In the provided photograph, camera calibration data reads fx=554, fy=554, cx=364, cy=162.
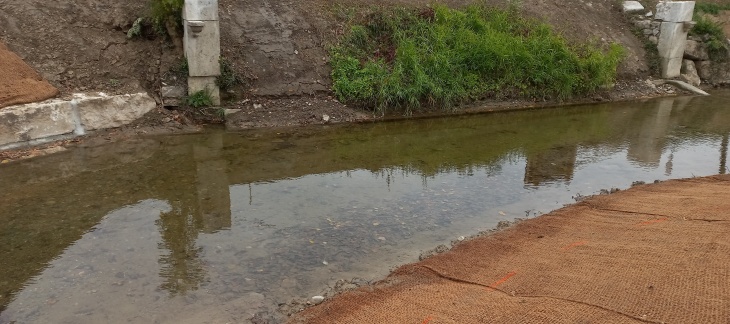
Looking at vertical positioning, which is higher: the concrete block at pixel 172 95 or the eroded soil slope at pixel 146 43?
the eroded soil slope at pixel 146 43

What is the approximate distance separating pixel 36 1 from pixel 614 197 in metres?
9.22

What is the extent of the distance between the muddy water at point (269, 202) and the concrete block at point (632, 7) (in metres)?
5.81

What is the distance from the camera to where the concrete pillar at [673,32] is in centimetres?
1303

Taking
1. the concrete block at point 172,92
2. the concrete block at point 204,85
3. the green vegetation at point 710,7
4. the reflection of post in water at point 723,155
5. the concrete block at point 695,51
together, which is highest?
the green vegetation at point 710,7

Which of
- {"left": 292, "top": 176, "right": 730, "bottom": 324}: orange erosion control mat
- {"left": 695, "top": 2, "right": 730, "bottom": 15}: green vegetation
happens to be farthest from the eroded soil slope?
{"left": 695, "top": 2, "right": 730, "bottom": 15}: green vegetation

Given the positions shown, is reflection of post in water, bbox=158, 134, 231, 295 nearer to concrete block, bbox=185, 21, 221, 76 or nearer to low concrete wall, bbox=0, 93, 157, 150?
low concrete wall, bbox=0, 93, 157, 150

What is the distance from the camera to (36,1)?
9.14 metres

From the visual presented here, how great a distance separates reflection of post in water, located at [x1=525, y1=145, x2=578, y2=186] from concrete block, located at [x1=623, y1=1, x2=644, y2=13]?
8030 mm

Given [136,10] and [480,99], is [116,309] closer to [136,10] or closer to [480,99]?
[136,10]

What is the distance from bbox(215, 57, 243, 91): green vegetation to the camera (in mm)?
9047

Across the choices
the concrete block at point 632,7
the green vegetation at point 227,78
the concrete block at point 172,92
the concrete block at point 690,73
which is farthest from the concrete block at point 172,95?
the concrete block at point 690,73

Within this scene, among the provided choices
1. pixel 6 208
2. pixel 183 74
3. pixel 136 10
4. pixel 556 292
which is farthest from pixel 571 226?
pixel 136 10

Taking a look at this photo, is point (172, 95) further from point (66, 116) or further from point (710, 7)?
point (710, 7)

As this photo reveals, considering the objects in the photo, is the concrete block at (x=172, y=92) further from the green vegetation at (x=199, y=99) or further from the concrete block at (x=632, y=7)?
the concrete block at (x=632, y=7)
